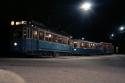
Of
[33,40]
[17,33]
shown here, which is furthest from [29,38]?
[17,33]

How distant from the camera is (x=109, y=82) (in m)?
9.59

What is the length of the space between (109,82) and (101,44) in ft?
146

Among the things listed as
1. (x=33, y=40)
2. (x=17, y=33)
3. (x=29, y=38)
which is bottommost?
(x=33, y=40)

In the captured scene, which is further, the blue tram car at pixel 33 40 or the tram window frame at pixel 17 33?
the tram window frame at pixel 17 33

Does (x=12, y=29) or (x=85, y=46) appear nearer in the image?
(x=12, y=29)

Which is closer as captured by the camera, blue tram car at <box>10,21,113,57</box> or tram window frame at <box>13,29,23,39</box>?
blue tram car at <box>10,21,113,57</box>

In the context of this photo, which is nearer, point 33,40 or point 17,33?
point 33,40

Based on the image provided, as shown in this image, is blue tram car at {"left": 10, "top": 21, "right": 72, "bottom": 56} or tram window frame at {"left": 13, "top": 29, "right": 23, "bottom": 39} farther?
tram window frame at {"left": 13, "top": 29, "right": 23, "bottom": 39}

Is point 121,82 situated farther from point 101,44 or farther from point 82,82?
point 101,44

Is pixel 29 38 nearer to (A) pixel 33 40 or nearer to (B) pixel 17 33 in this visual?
(A) pixel 33 40

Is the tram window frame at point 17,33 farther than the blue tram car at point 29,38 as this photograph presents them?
Yes

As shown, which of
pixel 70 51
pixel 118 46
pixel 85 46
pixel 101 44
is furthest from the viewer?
pixel 118 46

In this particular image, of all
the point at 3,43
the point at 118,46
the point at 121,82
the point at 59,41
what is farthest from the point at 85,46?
the point at 118,46

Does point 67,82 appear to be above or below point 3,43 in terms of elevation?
below
